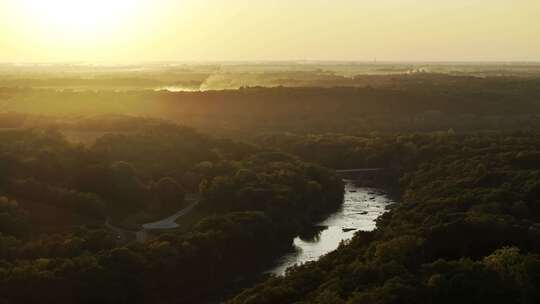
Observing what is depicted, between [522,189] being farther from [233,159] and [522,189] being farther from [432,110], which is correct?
[432,110]

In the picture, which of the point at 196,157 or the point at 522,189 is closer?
the point at 522,189

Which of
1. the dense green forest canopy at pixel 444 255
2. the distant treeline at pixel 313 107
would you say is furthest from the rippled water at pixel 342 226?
the distant treeline at pixel 313 107

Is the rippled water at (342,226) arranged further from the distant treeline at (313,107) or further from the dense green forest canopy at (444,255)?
the distant treeline at (313,107)

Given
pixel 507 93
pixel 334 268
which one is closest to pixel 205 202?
pixel 334 268

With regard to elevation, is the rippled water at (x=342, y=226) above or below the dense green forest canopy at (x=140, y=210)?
below

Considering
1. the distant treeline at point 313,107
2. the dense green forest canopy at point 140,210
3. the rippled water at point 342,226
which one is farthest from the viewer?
the distant treeline at point 313,107

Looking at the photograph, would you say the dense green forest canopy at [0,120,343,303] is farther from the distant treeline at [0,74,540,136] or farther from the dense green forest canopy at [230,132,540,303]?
the distant treeline at [0,74,540,136]

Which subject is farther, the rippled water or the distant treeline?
the distant treeline

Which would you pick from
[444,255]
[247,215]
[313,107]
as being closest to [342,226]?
[247,215]

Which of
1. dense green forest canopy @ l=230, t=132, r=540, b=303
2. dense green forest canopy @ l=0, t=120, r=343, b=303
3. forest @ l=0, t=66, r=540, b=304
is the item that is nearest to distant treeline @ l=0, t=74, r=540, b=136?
forest @ l=0, t=66, r=540, b=304
